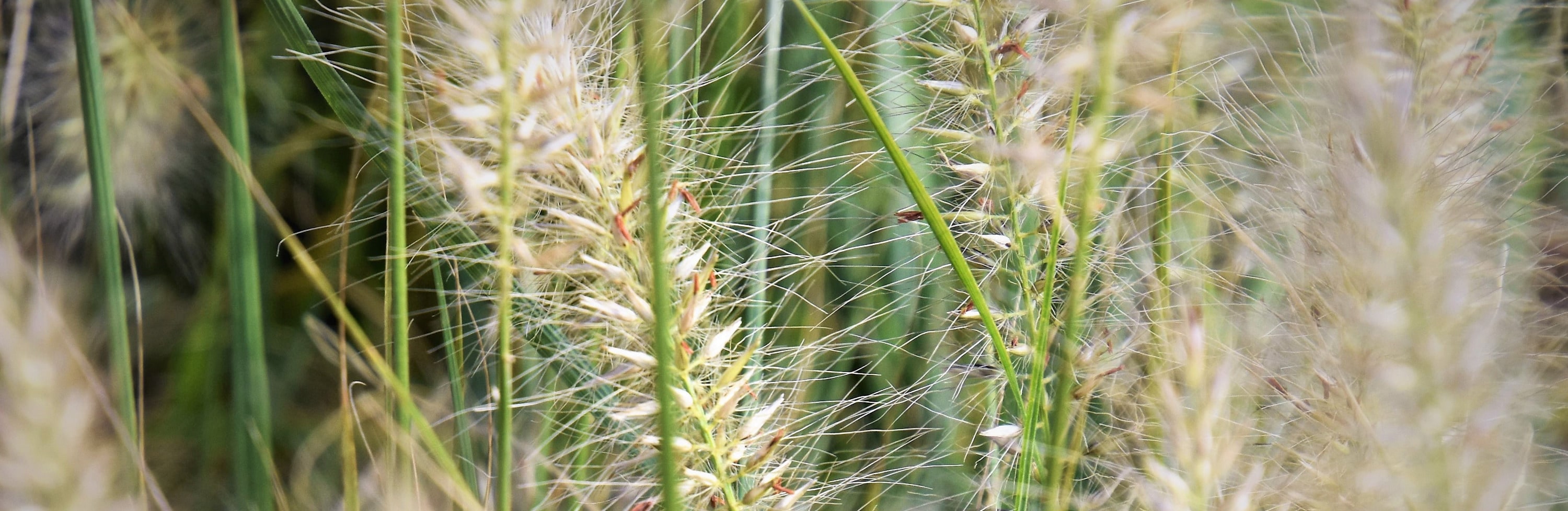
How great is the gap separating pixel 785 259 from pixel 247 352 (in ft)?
0.89

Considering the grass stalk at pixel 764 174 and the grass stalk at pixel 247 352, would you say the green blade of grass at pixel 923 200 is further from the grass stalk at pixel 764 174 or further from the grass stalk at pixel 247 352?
the grass stalk at pixel 247 352

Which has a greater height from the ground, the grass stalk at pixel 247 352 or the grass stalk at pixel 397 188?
the grass stalk at pixel 397 188

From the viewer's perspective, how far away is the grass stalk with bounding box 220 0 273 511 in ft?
1.15

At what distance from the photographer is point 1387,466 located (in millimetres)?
226

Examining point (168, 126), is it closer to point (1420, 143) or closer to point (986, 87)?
point (986, 87)

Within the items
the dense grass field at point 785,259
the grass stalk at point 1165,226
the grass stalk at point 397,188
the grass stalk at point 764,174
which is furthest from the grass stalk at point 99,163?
the grass stalk at point 1165,226

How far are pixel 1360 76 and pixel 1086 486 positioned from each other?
26 centimetres

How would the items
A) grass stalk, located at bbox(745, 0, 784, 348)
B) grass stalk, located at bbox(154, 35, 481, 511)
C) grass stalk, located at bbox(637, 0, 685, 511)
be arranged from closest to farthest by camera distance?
grass stalk, located at bbox(637, 0, 685, 511) < grass stalk, located at bbox(154, 35, 481, 511) < grass stalk, located at bbox(745, 0, 784, 348)

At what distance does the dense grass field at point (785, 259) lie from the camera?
8.7 inches

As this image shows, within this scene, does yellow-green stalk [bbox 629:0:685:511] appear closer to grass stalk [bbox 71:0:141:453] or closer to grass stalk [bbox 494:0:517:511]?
grass stalk [bbox 494:0:517:511]

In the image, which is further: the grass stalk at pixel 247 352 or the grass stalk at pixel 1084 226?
the grass stalk at pixel 247 352

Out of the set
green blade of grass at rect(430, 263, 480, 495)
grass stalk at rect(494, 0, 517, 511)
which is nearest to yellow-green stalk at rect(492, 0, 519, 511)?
grass stalk at rect(494, 0, 517, 511)

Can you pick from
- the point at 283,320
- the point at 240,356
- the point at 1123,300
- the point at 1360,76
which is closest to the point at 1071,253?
the point at 1123,300

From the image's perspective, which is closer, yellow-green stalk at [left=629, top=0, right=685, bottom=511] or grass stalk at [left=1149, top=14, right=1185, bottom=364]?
yellow-green stalk at [left=629, top=0, right=685, bottom=511]
